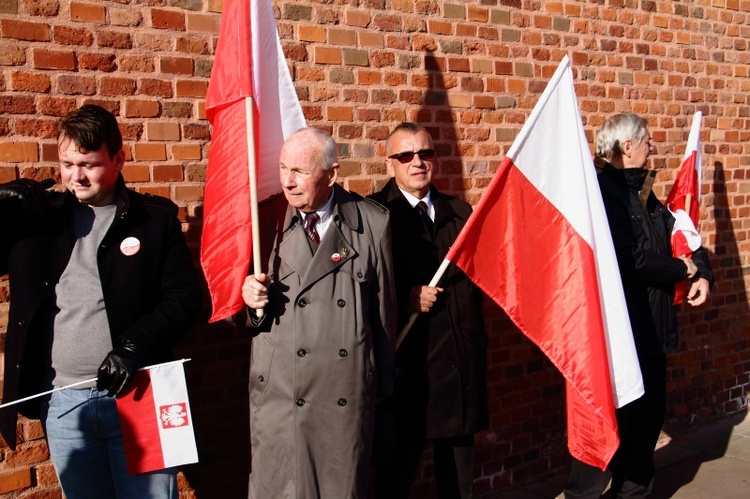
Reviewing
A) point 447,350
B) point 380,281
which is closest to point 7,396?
point 380,281

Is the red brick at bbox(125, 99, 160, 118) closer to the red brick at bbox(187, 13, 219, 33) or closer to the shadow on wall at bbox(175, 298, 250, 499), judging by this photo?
the red brick at bbox(187, 13, 219, 33)

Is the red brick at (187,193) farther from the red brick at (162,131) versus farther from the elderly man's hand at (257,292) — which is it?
the elderly man's hand at (257,292)

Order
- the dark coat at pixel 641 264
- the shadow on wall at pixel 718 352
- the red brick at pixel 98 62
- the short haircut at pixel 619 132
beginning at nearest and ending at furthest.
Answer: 1. the red brick at pixel 98 62
2. the dark coat at pixel 641 264
3. the short haircut at pixel 619 132
4. the shadow on wall at pixel 718 352

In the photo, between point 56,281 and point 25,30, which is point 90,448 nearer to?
point 56,281

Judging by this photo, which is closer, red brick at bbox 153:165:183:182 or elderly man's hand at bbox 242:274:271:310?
elderly man's hand at bbox 242:274:271:310

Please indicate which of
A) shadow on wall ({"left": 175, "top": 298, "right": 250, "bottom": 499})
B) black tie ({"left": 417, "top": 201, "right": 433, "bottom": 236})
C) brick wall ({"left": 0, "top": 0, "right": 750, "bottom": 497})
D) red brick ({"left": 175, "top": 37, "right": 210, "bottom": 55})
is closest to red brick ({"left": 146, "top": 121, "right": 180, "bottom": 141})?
brick wall ({"left": 0, "top": 0, "right": 750, "bottom": 497})

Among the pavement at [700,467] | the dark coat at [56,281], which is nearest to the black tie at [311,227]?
the dark coat at [56,281]

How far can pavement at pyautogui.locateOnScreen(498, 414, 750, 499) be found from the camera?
4.81 metres

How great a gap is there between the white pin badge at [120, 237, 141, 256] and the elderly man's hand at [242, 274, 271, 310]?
0.40m

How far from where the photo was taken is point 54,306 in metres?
2.89

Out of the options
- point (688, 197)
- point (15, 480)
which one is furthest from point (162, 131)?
point (688, 197)

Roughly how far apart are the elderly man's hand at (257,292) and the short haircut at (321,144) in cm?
47

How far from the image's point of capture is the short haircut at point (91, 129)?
9.29 ft

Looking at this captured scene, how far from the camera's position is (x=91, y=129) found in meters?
2.85
